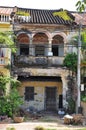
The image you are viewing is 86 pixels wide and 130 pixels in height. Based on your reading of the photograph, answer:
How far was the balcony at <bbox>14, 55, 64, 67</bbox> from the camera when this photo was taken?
24219 mm

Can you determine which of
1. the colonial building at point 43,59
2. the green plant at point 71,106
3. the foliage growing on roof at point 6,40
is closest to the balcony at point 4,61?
the colonial building at point 43,59

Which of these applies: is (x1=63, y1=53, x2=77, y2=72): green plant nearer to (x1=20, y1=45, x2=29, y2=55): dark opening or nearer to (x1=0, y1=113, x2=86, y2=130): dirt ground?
(x1=20, y1=45, x2=29, y2=55): dark opening

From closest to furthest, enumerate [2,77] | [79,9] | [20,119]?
[79,9] < [20,119] < [2,77]

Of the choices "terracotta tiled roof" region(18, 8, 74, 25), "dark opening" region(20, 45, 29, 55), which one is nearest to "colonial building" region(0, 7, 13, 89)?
"terracotta tiled roof" region(18, 8, 74, 25)

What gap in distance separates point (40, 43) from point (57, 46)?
1456 millimetres

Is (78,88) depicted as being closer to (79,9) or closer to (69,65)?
(69,65)

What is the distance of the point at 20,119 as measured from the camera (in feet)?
63.9

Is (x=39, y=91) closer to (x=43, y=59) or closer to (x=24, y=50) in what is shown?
(x=43, y=59)

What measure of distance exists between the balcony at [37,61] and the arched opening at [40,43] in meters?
1.36

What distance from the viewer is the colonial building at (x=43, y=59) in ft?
79.2

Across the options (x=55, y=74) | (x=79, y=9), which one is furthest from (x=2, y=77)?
(x=79, y=9)

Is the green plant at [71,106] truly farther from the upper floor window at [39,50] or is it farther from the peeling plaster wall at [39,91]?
the upper floor window at [39,50]

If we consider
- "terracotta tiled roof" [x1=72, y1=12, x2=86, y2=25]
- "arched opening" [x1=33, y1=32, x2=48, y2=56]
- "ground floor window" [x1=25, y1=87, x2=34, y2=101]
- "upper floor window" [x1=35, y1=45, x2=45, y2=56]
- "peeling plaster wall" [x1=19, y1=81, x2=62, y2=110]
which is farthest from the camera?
"upper floor window" [x1=35, y1=45, x2=45, y2=56]

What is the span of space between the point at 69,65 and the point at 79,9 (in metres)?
18.5
